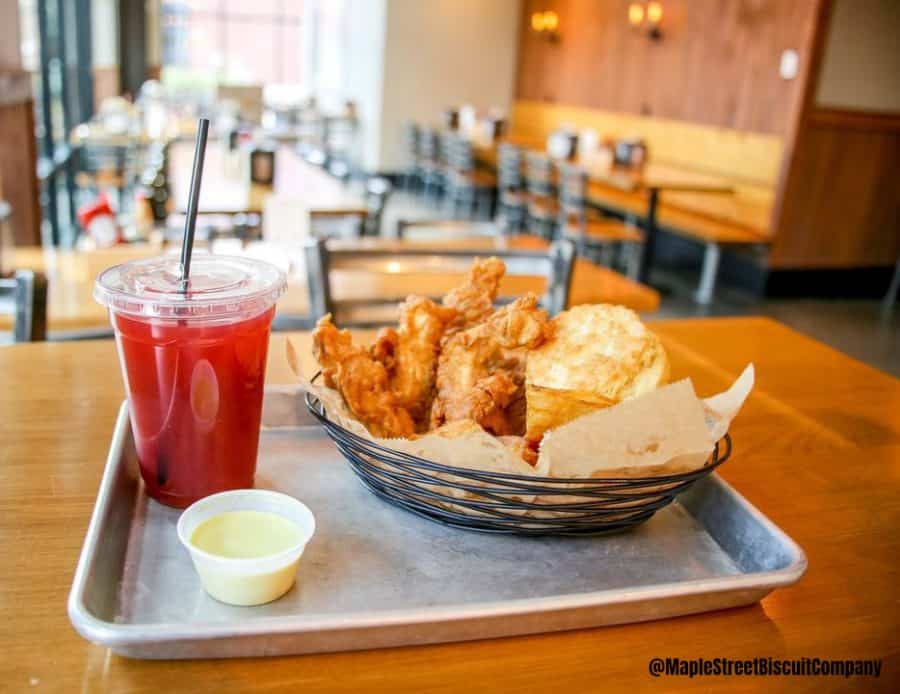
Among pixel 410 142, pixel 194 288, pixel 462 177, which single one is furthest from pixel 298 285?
pixel 410 142

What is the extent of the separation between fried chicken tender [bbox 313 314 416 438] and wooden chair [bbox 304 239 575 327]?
2.60 ft

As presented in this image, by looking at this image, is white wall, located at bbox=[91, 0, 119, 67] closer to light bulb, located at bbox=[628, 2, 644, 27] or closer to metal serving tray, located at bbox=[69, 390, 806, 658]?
light bulb, located at bbox=[628, 2, 644, 27]

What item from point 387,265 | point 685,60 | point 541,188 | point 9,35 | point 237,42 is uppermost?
point 237,42

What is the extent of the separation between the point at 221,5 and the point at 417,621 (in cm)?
1555

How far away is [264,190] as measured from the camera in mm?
4488

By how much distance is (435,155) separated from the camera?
9.42 metres

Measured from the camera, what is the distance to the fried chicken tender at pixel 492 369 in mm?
814

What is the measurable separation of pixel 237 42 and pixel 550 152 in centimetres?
948

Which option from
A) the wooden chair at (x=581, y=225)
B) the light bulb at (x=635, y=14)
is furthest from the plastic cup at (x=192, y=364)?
the light bulb at (x=635, y=14)

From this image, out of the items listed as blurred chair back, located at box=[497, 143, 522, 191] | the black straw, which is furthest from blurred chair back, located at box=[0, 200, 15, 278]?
blurred chair back, located at box=[497, 143, 522, 191]

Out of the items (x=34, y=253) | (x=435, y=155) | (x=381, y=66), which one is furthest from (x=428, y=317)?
(x=381, y=66)

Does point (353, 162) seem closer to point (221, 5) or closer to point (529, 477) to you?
point (221, 5)

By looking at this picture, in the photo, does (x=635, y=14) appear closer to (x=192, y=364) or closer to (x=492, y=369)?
(x=492, y=369)

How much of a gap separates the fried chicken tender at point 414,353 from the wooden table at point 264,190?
2.71 m
